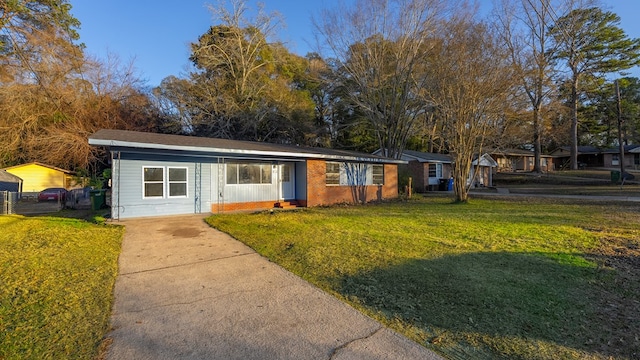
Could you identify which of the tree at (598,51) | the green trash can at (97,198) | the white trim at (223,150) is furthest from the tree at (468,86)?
the tree at (598,51)

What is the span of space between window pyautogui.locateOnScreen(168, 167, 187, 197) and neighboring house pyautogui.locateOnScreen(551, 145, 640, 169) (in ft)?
157

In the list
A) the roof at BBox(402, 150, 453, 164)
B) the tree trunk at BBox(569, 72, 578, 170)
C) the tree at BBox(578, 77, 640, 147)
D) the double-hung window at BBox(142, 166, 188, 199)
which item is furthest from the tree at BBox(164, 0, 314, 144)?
the tree at BBox(578, 77, 640, 147)

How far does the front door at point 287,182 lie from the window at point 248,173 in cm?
74

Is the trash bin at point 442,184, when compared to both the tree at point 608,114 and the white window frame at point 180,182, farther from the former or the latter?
the tree at point 608,114

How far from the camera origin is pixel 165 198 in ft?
38.9

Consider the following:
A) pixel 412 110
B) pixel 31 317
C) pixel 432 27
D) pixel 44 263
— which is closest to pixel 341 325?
pixel 31 317

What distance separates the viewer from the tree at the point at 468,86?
48.2 ft

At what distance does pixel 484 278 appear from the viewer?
488cm

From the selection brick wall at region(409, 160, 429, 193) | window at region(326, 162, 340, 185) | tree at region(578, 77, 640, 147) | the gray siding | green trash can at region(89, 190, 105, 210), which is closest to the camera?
the gray siding

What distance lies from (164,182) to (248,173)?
3.39 metres

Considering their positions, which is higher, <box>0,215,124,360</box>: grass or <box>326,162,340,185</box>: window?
<box>326,162,340,185</box>: window

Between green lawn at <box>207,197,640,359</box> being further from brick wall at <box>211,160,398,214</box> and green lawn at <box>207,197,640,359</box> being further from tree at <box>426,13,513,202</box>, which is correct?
tree at <box>426,13,513,202</box>

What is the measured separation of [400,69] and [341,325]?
22684mm

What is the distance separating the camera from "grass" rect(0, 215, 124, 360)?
2.98 meters
